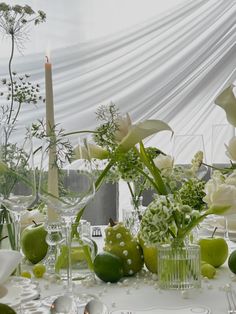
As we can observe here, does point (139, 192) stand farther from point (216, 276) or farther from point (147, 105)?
point (147, 105)

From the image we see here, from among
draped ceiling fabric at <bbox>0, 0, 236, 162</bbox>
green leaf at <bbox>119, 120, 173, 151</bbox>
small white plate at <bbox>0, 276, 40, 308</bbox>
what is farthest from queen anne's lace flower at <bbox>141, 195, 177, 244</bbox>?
draped ceiling fabric at <bbox>0, 0, 236, 162</bbox>

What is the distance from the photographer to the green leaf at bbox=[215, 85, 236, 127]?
1.15m

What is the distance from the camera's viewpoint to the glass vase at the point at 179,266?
4.01 feet

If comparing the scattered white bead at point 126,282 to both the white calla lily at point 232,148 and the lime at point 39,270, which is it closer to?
the lime at point 39,270

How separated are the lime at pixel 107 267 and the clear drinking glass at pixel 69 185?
0.18m

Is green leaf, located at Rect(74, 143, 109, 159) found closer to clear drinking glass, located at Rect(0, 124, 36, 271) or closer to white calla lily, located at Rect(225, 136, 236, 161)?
clear drinking glass, located at Rect(0, 124, 36, 271)

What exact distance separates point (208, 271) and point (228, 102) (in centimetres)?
38

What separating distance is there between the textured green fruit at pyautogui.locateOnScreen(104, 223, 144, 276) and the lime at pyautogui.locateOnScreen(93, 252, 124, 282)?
0.04m

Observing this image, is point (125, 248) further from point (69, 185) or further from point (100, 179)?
point (69, 185)

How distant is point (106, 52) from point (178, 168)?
2370 mm

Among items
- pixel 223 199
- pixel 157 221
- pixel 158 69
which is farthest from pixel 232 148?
pixel 158 69

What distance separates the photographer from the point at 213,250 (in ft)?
4.49

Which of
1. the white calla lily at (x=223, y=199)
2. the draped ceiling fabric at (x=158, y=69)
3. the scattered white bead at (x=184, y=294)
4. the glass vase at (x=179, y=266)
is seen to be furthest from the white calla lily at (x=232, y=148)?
the draped ceiling fabric at (x=158, y=69)

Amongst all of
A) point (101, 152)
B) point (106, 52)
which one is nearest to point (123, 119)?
point (101, 152)
